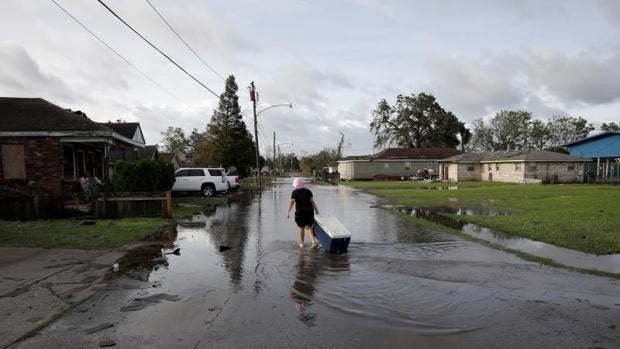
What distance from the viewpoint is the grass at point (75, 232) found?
11040 millimetres

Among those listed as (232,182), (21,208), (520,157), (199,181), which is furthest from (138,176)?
(520,157)

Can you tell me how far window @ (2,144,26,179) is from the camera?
58.2ft

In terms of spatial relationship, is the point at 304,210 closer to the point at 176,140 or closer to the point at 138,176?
the point at 138,176

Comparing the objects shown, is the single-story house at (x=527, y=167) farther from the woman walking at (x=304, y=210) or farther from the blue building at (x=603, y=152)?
the woman walking at (x=304, y=210)

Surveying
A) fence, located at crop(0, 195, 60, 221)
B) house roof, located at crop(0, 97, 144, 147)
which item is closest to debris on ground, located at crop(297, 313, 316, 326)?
fence, located at crop(0, 195, 60, 221)

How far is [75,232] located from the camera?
41.5 feet

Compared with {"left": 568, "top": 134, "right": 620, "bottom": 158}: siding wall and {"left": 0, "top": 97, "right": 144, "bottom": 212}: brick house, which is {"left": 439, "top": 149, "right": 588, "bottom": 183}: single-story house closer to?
{"left": 568, "top": 134, "right": 620, "bottom": 158}: siding wall

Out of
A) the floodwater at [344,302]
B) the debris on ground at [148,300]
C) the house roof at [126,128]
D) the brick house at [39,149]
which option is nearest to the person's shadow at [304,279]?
the floodwater at [344,302]

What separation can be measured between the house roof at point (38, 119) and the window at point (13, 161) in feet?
2.24

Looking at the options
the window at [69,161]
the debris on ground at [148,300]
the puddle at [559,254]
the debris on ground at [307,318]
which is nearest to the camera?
the debris on ground at [307,318]

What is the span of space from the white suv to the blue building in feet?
131

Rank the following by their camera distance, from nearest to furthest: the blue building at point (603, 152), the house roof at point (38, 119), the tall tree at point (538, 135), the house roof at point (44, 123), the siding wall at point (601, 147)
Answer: the house roof at point (44, 123), the house roof at point (38, 119), the siding wall at point (601, 147), the blue building at point (603, 152), the tall tree at point (538, 135)

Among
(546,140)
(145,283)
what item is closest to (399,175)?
(546,140)

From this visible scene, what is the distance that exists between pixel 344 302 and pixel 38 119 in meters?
16.5
